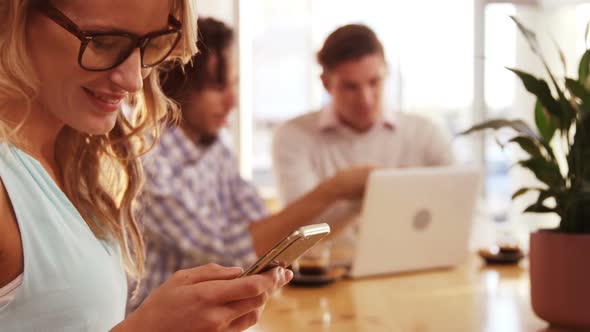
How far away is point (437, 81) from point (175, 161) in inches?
117

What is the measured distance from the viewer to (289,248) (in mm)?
Answer: 860

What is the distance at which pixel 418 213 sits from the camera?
6.81ft

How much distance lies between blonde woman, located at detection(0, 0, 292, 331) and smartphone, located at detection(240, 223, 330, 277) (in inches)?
0.6

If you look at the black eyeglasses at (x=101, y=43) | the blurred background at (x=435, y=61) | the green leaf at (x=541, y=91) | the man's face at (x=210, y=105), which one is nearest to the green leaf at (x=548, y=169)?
the green leaf at (x=541, y=91)


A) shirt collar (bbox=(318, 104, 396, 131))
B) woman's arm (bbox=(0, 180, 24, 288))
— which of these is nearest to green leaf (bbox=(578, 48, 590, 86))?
woman's arm (bbox=(0, 180, 24, 288))

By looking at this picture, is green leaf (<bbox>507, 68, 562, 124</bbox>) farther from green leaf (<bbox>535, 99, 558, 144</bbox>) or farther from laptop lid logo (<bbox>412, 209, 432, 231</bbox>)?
laptop lid logo (<bbox>412, 209, 432, 231</bbox>)

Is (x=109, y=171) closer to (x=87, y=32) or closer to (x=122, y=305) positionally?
(x=122, y=305)

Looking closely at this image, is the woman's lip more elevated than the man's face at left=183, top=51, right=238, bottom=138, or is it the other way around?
→ the woman's lip

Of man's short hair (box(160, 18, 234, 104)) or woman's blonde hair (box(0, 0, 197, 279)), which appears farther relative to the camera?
man's short hair (box(160, 18, 234, 104))

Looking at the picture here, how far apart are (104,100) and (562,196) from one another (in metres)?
1.00

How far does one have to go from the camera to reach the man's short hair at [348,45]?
2627 millimetres

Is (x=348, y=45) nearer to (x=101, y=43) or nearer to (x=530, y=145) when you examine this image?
Result: (x=530, y=145)

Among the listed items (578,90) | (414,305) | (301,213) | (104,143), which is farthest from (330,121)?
(104,143)

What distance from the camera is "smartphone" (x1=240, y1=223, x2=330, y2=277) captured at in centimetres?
85
